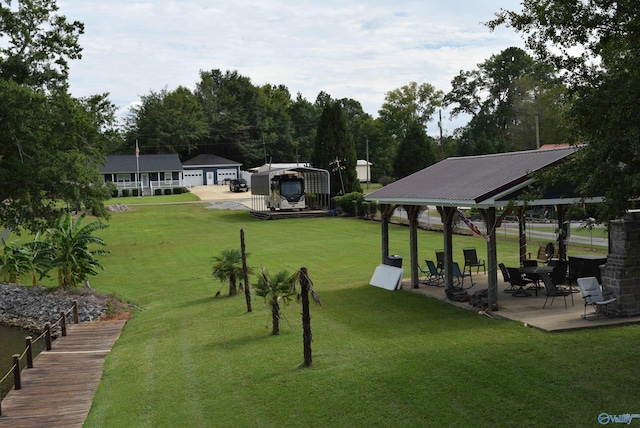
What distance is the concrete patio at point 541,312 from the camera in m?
12.0

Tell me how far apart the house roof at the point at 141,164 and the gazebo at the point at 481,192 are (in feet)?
186

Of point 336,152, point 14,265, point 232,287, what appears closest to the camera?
point 232,287

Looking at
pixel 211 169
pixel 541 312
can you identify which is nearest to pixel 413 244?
pixel 541 312

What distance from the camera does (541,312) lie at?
13555 millimetres

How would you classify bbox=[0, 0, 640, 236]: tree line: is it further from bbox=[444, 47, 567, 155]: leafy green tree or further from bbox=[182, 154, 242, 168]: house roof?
bbox=[182, 154, 242, 168]: house roof

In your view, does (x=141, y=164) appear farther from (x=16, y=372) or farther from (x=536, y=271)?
(x=16, y=372)

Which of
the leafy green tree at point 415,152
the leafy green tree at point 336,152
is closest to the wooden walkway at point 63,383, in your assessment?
the leafy green tree at point 336,152

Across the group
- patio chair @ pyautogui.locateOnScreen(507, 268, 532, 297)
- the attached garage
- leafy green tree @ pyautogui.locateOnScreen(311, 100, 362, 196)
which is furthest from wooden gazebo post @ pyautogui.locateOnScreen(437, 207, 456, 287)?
the attached garage

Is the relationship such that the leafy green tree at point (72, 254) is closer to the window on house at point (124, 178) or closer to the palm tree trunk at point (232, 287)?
the palm tree trunk at point (232, 287)

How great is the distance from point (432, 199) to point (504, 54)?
64.7 metres

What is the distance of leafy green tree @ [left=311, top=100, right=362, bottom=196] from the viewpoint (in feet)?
160

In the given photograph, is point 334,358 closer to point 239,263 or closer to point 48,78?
point 239,263

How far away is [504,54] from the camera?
74.7 metres

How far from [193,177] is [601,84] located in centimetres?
7794
